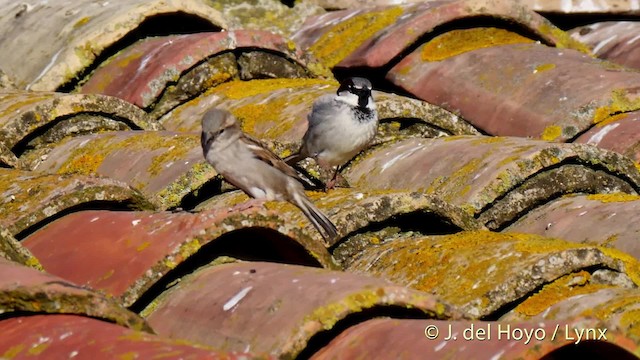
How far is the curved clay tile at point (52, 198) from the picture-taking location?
15.6 ft

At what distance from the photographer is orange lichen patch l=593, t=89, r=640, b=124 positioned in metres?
6.58

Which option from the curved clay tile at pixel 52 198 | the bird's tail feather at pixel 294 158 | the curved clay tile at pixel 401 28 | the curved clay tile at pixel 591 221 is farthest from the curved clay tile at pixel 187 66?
the curved clay tile at pixel 591 221

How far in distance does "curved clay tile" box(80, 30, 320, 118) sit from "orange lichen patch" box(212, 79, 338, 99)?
10 centimetres

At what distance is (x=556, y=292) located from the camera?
4219mm

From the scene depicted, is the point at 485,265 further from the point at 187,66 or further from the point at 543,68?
the point at 187,66

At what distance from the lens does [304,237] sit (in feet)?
14.1

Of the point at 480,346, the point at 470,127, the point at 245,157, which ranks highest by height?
the point at 480,346

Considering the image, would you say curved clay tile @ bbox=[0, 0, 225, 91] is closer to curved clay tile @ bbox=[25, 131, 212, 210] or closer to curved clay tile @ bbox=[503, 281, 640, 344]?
curved clay tile @ bbox=[25, 131, 212, 210]

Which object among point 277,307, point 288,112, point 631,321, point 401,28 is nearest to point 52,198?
point 277,307

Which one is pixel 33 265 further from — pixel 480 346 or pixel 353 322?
pixel 480 346

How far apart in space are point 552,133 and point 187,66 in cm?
186

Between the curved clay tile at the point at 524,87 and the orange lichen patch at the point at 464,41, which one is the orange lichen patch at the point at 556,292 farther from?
the orange lichen patch at the point at 464,41

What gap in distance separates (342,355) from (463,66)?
418 cm

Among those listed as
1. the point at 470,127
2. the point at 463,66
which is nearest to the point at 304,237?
the point at 470,127
